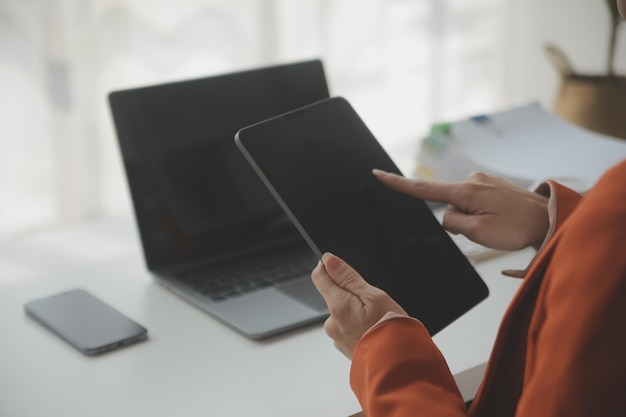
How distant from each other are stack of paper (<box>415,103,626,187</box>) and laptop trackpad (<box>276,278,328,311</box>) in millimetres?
441

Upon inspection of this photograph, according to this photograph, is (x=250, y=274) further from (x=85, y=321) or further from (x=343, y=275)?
(x=343, y=275)

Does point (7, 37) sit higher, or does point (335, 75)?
point (7, 37)

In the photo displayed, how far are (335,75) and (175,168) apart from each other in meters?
1.68

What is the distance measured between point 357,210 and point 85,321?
0.37m

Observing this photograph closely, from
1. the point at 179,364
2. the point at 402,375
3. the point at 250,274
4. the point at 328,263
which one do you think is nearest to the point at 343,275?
the point at 328,263

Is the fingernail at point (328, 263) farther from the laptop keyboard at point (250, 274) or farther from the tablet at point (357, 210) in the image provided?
the laptop keyboard at point (250, 274)

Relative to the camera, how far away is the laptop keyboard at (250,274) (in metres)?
1.07

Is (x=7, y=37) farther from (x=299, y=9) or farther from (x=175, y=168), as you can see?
(x=175, y=168)

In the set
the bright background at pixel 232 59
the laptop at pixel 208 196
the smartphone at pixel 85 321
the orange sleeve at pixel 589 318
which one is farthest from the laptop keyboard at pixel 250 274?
the bright background at pixel 232 59

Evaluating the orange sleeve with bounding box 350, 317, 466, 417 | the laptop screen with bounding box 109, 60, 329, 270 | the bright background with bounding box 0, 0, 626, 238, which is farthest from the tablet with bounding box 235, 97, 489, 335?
the bright background with bounding box 0, 0, 626, 238

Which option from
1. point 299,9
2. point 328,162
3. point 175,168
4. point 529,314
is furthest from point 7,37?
point 529,314

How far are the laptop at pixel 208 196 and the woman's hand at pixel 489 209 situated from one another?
20 cm

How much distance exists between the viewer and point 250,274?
3.67 feet

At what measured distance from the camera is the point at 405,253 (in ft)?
3.04
